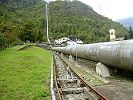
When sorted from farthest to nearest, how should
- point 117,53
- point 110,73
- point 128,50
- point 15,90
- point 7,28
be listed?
point 7,28, point 110,73, point 117,53, point 128,50, point 15,90

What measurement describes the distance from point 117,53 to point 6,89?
5900 mm

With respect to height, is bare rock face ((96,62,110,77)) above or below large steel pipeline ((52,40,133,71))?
below

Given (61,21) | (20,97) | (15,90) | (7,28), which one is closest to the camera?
(20,97)

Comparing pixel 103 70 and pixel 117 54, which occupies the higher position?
pixel 117 54

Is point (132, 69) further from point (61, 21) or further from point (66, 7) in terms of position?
point (66, 7)

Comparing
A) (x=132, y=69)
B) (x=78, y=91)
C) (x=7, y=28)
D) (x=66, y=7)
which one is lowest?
(x=78, y=91)

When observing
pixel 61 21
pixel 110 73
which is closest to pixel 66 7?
pixel 61 21

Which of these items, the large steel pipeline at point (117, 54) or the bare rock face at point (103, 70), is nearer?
the large steel pipeline at point (117, 54)

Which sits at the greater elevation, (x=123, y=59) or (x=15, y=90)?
(x=123, y=59)

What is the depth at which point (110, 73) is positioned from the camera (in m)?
15.3

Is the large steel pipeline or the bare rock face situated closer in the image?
the large steel pipeline

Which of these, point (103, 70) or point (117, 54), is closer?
point (117, 54)

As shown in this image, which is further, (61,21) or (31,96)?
(61,21)

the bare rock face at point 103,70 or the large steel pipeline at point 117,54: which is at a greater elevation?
the large steel pipeline at point 117,54
